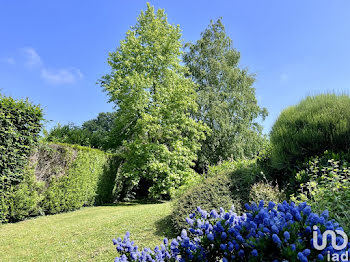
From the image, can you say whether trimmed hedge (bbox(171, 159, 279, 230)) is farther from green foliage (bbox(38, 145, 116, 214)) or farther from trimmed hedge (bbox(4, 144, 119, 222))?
green foliage (bbox(38, 145, 116, 214))

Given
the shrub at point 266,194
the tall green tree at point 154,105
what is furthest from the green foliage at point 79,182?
the shrub at point 266,194

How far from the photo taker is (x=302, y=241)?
159 centimetres

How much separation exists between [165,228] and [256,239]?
4270 millimetres

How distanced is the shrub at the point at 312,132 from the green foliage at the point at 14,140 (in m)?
7.68

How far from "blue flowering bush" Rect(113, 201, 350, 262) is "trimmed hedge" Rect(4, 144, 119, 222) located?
7247 mm

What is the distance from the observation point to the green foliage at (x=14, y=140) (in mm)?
7172

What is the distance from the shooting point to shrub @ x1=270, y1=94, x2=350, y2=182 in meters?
5.25

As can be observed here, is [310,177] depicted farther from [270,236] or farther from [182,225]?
[270,236]

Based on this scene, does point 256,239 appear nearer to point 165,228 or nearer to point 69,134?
point 165,228

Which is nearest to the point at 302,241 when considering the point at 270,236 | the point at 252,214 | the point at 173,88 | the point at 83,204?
the point at 270,236

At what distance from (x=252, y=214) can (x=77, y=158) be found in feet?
31.3

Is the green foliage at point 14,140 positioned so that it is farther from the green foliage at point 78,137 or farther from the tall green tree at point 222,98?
the tall green tree at point 222,98

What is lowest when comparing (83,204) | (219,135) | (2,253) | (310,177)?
(2,253)

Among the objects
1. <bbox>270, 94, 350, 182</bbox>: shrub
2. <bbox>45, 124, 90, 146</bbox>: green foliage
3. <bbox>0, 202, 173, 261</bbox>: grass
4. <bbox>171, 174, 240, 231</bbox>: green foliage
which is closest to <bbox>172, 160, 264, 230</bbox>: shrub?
<bbox>171, 174, 240, 231</bbox>: green foliage
